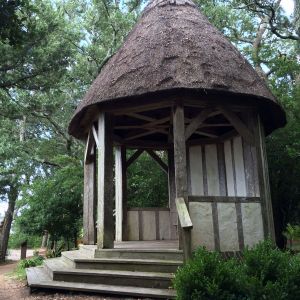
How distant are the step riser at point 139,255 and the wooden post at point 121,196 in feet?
9.79

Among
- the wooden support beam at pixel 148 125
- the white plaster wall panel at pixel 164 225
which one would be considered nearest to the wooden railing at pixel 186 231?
the wooden support beam at pixel 148 125

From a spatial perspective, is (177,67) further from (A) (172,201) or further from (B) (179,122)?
(A) (172,201)

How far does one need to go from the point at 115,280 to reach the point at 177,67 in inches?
140

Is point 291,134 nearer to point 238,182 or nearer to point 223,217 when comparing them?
point 238,182

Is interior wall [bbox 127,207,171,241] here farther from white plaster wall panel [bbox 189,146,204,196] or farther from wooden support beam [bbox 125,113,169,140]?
wooden support beam [bbox 125,113,169,140]

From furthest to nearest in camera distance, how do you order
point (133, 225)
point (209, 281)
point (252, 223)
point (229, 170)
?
point (133, 225) < point (229, 170) < point (252, 223) < point (209, 281)

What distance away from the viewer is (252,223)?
680cm

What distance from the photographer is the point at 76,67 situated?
1877 centimetres

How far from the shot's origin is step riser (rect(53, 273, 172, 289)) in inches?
228

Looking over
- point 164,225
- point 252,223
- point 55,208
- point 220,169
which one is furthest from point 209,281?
point 55,208

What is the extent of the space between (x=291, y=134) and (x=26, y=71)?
9.20 meters

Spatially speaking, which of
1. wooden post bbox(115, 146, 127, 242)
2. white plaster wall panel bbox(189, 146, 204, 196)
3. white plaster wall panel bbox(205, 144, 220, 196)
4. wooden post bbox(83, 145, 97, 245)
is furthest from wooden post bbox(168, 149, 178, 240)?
wooden post bbox(83, 145, 97, 245)

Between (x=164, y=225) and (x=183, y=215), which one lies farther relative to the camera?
(x=164, y=225)

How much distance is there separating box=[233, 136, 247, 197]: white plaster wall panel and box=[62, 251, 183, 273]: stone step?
128 inches
